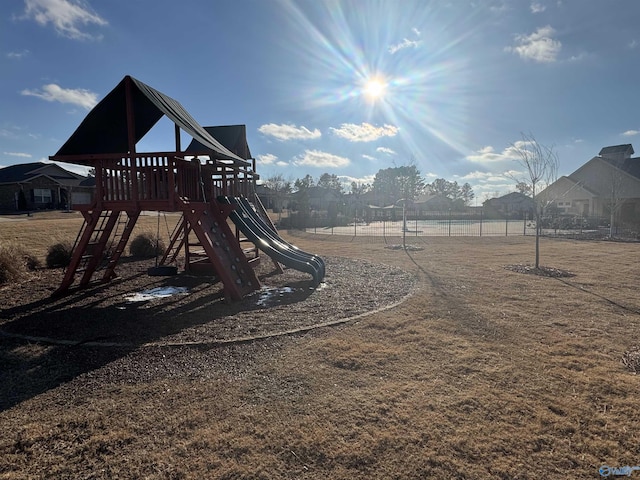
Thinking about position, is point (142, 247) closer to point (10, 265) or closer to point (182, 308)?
point (10, 265)

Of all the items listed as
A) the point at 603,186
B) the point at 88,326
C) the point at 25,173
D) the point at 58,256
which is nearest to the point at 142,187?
the point at 88,326

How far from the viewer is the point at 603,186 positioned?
35812mm

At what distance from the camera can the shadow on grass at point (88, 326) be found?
3.98 meters

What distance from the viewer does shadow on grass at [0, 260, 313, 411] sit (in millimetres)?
3982

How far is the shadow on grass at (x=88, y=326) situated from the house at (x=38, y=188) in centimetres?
3463

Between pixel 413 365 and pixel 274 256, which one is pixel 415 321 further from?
pixel 274 256

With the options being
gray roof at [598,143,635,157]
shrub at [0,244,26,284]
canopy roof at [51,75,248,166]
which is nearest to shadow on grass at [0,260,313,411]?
shrub at [0,244,26,284]

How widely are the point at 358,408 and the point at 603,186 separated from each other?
43511mm

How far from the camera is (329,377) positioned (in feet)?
12.4

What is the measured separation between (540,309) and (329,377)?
448cm

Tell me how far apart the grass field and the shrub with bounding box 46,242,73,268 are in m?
6.90

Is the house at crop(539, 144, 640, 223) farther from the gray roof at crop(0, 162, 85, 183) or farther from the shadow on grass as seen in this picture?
the gray roof at crop(0, 162, 85, 183)

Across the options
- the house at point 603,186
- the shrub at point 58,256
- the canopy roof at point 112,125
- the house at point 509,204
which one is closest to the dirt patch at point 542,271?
the canopy roof at point 112,125

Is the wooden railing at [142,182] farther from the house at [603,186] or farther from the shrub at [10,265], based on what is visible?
the house at [603,186]
